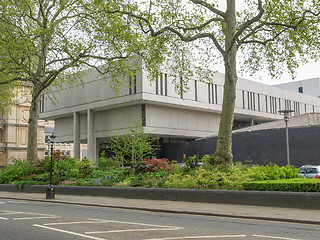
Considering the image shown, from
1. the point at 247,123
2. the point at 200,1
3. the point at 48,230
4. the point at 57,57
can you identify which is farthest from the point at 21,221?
the point at 247,123

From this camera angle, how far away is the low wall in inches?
556

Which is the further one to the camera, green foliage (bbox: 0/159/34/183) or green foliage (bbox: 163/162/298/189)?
green foliage (bbox: 0/159/34/183)

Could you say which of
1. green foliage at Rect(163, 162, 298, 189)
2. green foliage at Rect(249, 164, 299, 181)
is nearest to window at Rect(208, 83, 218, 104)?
green foliage at Rect(163, 162, 298, 189)

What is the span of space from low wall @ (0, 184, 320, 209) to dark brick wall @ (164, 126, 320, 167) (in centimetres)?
2481

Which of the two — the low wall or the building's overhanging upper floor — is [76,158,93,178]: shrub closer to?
the low wall

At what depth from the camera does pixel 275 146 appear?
4697 centimetres

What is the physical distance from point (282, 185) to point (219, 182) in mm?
3427

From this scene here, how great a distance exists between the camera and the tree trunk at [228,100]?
20484 mm

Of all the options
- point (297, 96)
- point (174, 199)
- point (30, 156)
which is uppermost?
point (297, 96)

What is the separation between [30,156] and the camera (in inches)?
1277

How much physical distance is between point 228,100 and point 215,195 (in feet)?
21.1

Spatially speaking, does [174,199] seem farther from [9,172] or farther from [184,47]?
[9,172]

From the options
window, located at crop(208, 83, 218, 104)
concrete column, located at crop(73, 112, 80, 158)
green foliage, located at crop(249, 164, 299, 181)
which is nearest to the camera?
green foliage, located at crop(249, 164, 299, 181)

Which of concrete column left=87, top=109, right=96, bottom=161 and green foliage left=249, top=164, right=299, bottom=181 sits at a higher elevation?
concrete column left=87, top=109, right=96, bottom=161
